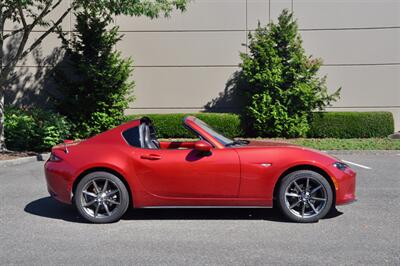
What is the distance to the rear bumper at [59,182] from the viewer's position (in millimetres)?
6305

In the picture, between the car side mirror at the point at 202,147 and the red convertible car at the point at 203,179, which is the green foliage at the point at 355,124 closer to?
the red convertible car at the point at 203,179

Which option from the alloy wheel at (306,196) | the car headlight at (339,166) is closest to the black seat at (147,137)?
the alloy wheel at (306,196)

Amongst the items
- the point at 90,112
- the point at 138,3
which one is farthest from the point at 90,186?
the point at 90,112

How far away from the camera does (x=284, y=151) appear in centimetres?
623

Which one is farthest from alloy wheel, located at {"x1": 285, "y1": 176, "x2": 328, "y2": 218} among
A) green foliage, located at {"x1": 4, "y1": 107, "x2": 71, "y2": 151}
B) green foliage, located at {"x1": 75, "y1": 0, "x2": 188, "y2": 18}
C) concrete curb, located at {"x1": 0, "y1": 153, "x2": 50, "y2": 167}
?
green foliage, located at {"x1": 4, "y1": 107, "x2": 71, "y2": 151}

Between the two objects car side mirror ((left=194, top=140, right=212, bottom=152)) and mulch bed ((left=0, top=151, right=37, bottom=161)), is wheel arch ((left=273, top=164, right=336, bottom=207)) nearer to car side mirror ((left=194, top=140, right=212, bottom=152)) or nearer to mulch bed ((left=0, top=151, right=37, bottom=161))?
car side mirror ((left=194, top=140, right=212, bottom=152))

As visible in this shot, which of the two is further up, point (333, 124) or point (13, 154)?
point (333, 124)

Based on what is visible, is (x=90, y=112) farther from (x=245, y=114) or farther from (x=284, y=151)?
(x=284, y=151)

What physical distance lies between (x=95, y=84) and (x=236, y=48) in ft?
17.2

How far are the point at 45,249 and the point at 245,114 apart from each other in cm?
1260

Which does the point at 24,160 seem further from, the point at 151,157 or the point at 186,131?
the point at 151,157

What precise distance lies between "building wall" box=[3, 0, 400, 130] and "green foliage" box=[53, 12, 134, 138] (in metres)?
1.83

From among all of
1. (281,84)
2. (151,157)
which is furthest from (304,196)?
(281,84)

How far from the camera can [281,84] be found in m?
16.7
